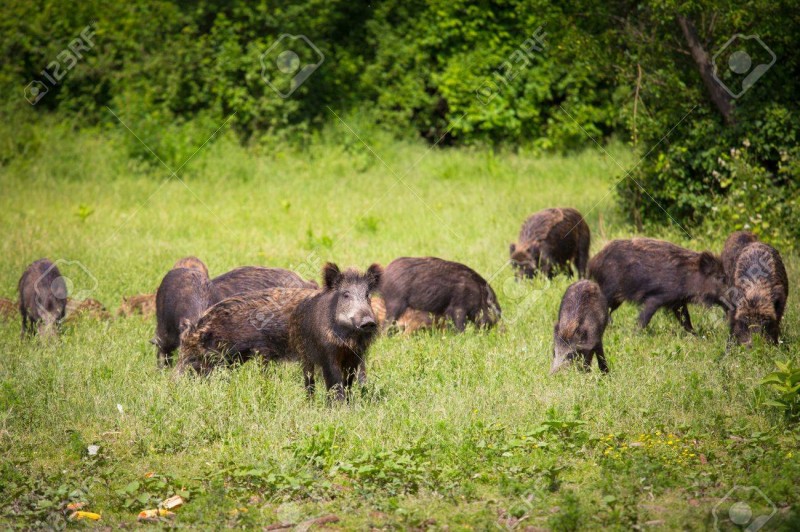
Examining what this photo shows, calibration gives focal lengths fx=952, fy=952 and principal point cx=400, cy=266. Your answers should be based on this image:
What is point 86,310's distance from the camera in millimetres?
9977

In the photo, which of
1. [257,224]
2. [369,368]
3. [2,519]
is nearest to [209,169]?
[257,224]

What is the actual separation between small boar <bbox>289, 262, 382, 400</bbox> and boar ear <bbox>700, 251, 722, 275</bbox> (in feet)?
11.9

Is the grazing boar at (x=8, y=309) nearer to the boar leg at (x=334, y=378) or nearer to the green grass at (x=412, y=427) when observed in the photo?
the green grass at (x=412, y=427)

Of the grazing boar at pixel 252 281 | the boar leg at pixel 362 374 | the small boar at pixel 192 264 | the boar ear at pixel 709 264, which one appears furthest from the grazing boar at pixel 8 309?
the boar ear at pixel 709 264

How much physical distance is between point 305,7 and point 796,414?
15.4m

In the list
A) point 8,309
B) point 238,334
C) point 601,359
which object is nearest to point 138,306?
point 8,309

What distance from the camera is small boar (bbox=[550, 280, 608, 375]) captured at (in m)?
7.99

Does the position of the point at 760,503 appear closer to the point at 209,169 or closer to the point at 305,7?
the point at 209,169

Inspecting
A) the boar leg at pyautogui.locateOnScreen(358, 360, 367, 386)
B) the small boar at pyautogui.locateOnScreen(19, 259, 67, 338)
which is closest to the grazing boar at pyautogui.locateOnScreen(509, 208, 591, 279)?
the boar leg at pyautogui.locateOnScreen(358, 360, 367, 386)

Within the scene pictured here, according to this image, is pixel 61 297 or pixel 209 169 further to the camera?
pixel 209 169

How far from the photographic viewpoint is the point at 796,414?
674 cm

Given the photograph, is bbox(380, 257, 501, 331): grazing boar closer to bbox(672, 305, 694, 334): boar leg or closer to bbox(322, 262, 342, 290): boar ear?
bbox(672, 305, 694, 334): boar leg

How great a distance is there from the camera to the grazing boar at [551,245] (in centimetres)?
1180

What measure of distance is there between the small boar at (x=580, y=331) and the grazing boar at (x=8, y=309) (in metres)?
5.68
